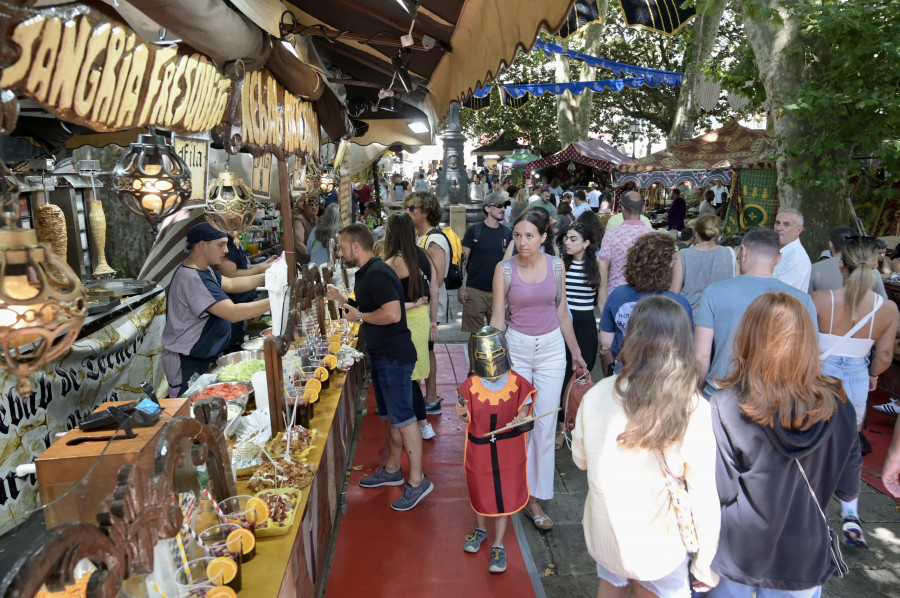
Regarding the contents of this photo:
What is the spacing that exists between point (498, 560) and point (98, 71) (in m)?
3.22

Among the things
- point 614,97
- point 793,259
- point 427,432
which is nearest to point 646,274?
point 793,259

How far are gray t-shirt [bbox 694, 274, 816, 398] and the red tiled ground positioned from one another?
1.80 m

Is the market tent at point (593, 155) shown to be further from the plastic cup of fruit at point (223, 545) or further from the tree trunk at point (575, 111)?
the plastic cup of fruit at point (223, 545)

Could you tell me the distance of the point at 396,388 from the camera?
4211 millimetres

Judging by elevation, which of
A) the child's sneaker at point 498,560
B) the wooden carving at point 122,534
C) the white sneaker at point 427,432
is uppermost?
the wooden carving at point 122,534

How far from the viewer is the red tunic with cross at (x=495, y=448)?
340 cm

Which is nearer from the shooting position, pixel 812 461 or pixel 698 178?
pixel 812 461

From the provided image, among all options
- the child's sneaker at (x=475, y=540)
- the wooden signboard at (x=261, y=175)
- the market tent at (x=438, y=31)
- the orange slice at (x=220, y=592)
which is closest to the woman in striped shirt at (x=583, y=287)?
the market tent at (x=438, y=31)

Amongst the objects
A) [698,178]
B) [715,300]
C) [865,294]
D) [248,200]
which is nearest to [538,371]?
[715,300]

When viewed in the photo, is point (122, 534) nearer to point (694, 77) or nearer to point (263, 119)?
point (263, 119)

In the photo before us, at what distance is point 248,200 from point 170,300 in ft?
6.55

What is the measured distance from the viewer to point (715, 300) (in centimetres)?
356

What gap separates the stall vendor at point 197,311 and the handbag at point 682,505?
318cm

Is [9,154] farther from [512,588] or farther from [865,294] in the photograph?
Answer: [865,294]
